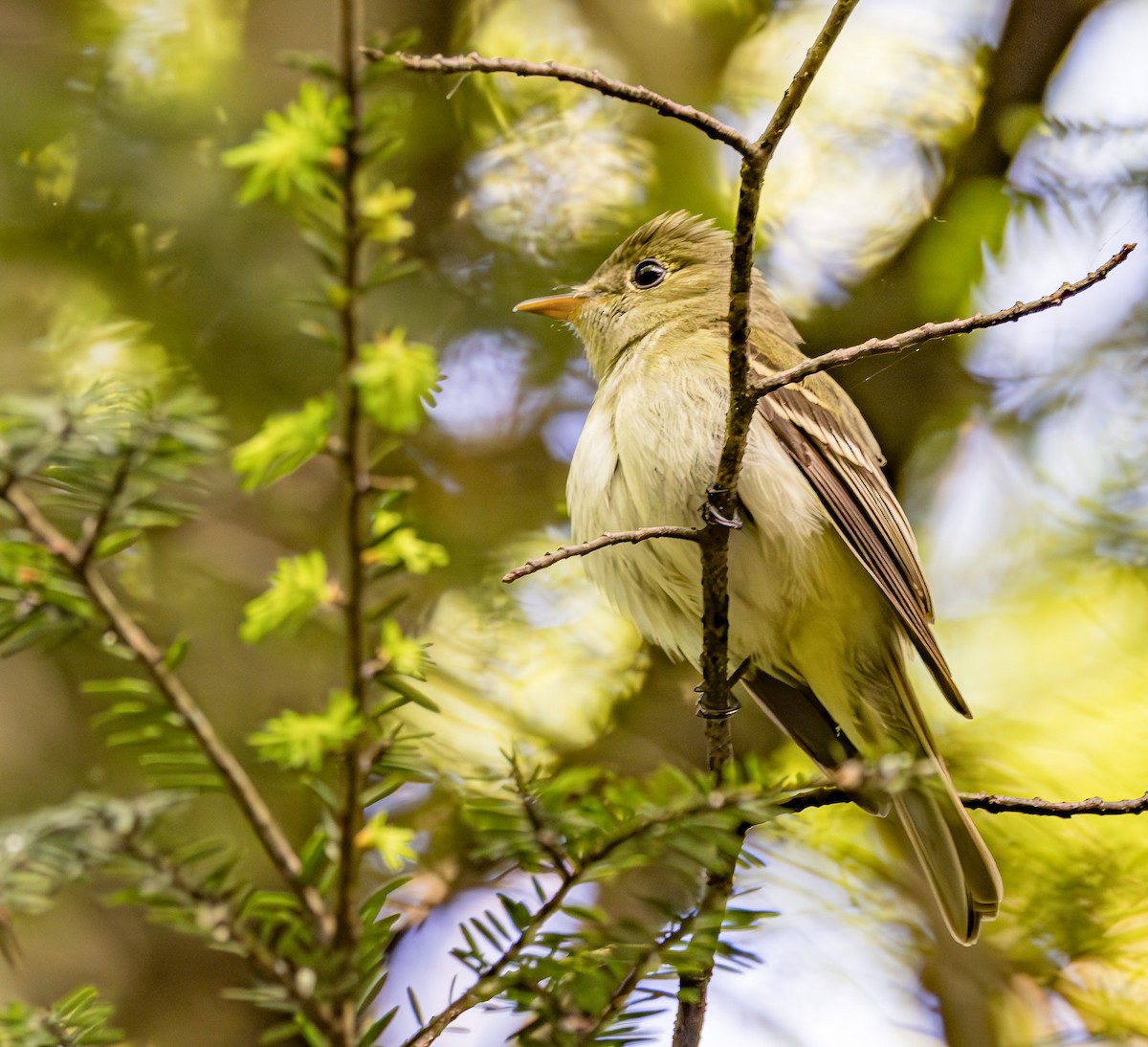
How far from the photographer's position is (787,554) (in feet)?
9.63

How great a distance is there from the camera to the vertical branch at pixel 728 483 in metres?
1.52

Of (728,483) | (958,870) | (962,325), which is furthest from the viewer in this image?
(958,870)

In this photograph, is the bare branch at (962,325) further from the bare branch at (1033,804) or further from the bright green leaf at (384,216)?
the bright green leaf at (384,216)

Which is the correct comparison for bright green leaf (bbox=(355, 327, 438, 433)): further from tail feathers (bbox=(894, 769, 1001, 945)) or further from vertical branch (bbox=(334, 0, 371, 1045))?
tail feathers (bbox=(894, 769, 1001, 945))

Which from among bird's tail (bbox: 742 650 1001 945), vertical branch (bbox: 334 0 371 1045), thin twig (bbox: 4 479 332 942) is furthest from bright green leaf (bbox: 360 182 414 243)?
bird's tail (bbox: 742 650 1001 945)

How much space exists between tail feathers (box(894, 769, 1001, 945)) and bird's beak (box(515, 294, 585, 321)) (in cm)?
177

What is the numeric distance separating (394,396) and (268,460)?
12 cm

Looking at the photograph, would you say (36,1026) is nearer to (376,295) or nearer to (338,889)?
(338,889)

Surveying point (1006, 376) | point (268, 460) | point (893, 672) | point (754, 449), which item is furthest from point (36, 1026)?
point (1006, 376)

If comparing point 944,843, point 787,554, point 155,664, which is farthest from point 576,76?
point 944,843

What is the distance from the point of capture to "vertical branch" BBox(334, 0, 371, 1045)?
93 cm

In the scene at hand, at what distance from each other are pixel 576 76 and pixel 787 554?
1.72 m

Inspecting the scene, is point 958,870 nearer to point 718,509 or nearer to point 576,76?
point 718,509

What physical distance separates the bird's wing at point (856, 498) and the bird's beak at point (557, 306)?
2.34ft
